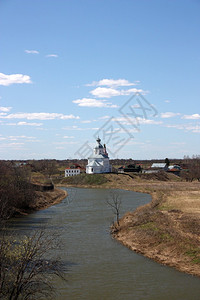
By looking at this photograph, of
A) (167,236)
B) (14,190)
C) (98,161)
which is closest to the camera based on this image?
(167,236)

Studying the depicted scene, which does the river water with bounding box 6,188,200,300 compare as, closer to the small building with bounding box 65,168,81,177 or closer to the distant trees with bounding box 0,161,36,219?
the distant trees with bounding box 0,161,36,219

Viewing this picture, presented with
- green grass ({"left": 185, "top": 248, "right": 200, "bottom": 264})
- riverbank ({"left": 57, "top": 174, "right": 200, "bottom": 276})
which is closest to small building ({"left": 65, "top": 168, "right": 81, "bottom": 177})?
riverbank ({"left": 57, "top": 174, "right": 200, "bottom": 276})

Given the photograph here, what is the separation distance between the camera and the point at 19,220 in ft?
112

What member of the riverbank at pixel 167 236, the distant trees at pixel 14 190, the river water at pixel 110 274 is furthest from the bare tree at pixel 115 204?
the distant trees at pixel 14 190

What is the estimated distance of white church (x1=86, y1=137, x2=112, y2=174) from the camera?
9069 cm

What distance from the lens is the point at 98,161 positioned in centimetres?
9288

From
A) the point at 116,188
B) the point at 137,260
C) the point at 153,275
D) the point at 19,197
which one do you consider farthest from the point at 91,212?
the point at 116,188

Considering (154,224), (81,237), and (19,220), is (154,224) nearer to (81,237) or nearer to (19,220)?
(81,237)

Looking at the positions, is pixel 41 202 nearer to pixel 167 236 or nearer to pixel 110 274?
pixel 167 236

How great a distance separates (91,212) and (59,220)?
6414 mm

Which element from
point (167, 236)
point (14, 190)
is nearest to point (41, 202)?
point (14, 190)

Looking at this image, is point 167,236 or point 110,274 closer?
point 110,274

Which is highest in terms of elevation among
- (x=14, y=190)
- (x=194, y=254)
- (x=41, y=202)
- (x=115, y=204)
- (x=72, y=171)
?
(x=72, y=171)

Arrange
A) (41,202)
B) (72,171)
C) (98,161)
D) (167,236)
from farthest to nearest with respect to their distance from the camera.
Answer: (72,171)
(98,161)
(41,202)
(167,236)
